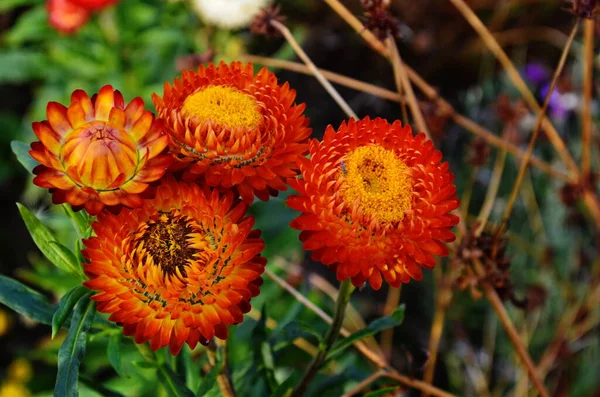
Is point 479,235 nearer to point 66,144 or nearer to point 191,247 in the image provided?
point 191,247

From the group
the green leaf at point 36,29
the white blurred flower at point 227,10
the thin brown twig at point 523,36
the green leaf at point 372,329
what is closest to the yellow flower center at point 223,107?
the green leaf at point 372,329

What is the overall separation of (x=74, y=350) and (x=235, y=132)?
1.09 ft

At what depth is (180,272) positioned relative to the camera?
764 mm

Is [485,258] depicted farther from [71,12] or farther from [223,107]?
[71,12]

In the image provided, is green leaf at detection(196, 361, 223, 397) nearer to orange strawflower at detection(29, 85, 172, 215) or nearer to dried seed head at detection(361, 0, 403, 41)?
orange strawflower at detection(29, 85, 172, 215)

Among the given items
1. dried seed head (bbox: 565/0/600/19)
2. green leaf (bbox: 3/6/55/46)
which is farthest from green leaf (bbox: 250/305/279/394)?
green leaf (bbox: 3/6/55/46)

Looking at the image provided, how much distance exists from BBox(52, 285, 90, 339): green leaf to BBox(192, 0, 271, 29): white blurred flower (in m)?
1.80

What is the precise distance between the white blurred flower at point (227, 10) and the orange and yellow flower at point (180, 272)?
1.80 m

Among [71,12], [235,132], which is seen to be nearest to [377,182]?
[235,132]

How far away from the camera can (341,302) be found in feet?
2.93

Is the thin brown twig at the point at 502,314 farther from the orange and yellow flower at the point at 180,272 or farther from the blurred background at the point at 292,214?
the orange and yellow flower at the point at 180,272

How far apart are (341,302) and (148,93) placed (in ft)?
5.39

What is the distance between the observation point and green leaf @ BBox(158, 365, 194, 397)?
37.8 inches

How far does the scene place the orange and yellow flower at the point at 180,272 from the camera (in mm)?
747
